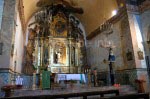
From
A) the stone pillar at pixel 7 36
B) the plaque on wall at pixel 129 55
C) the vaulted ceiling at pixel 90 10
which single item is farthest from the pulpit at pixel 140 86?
the stone pillar at pixel 7 36

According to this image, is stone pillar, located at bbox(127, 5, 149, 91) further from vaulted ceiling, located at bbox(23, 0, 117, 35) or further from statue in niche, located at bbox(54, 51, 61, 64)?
statue in niche, located at bbox(54, 51, 61, 64)

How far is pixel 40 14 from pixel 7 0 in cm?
604

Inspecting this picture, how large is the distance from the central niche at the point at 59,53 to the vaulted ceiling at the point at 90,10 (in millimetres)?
2828

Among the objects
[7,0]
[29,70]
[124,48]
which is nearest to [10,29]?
[7,0]

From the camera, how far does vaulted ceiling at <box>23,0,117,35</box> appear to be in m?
10.3

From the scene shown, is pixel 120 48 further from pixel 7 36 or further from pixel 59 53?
pixel 7 36

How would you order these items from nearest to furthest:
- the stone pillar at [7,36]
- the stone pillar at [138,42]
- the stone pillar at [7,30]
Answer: the stone pillar at [7,36], the stone pillar at [7,30], the stone pillar at [138,42]

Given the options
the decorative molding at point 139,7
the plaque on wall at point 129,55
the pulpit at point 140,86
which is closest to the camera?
the pulpit at point 140,86

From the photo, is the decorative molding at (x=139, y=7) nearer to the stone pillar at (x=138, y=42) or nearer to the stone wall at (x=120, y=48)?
the stone pillar at (x=138, y=42)

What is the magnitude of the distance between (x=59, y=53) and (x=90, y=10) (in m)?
4.29

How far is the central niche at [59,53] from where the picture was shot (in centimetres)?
1180

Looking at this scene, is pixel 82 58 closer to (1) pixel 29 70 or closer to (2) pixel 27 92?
(1) pixel 29 70

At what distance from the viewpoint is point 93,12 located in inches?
474

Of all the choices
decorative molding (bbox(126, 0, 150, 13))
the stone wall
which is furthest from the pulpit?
decorative molding (bbox(126, 0, 150, 13))
